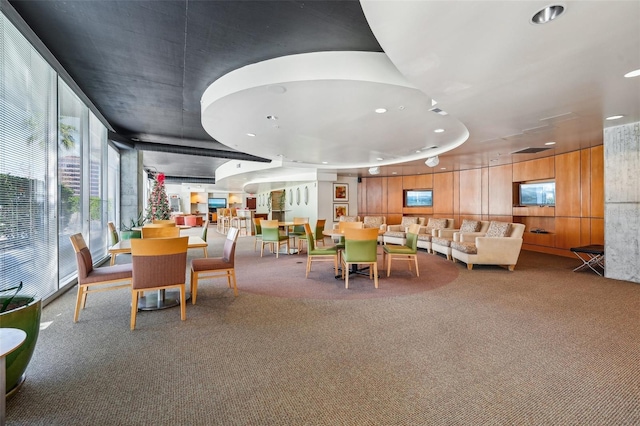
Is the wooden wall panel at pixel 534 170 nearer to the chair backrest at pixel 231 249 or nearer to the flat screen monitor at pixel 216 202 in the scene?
the chair backrest at pixel 231 249

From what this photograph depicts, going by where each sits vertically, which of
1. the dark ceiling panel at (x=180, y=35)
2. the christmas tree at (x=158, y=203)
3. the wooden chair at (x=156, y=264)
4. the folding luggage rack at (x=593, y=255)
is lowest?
the folding luggage rack at (x=593, y=255)

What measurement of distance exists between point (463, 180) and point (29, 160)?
1141 centimetres

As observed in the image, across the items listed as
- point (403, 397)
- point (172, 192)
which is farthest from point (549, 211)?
point (172, 192)

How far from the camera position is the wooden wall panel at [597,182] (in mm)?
7016

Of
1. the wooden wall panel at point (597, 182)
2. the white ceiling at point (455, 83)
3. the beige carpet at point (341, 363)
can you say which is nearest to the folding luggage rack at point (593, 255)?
the wooden wall panel at point (597, 182)

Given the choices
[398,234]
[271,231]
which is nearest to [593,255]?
[398,234]

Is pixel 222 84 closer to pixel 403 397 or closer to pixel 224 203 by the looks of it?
pixel 403 397

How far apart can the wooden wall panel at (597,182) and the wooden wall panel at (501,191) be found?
2.21 m

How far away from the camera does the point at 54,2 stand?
2.97 metres

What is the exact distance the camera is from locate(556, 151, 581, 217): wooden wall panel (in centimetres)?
761

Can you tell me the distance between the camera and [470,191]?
10.6m

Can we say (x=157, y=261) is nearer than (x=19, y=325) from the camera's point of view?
No

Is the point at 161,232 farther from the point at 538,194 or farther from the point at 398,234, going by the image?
the point at 538,194

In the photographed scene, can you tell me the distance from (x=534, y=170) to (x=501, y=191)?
3.81ft
